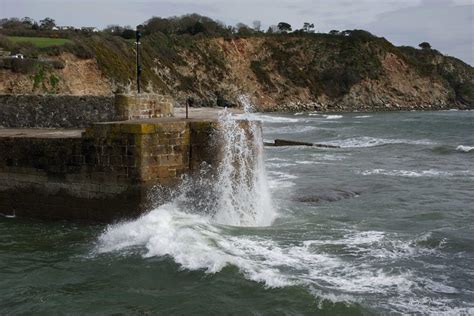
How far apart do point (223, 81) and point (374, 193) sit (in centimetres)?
7250

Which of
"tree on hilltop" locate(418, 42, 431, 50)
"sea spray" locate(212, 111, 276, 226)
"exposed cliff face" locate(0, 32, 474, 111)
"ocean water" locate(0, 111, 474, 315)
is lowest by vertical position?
"ocean water" locate(0, 111, 474, 315)

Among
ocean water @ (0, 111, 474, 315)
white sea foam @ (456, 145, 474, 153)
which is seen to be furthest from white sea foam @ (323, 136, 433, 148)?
ocean water @ (0, 111, 474, 315)

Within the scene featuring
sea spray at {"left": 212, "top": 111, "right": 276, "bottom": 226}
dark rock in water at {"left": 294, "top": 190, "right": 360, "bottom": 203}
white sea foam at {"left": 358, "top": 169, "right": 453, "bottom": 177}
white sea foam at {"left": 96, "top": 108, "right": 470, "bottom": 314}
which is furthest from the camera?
white sea foam at {"left": 358, "top": 169, "right": 453, "bottom": 177}

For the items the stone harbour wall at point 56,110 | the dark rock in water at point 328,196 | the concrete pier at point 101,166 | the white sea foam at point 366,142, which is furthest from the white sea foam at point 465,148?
the concrete pier at point 101,166

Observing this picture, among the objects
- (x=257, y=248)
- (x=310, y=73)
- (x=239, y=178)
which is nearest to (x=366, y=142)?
(x=239, y=178)

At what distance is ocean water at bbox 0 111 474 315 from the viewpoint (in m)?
7.21

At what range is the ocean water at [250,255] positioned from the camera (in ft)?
23.6

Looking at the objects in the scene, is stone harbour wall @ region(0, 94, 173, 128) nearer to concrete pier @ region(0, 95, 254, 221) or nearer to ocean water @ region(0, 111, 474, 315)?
concrete pier @ region(0, 95, 254, 221)

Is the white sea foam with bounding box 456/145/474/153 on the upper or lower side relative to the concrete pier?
lower

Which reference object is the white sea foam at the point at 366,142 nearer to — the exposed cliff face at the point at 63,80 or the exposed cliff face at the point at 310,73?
the exposed cliff face at the point at 63,80

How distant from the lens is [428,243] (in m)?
10.3

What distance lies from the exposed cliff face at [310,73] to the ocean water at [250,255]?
58058 millimetres

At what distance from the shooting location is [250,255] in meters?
9.00

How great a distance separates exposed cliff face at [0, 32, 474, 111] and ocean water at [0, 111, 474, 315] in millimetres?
58058
